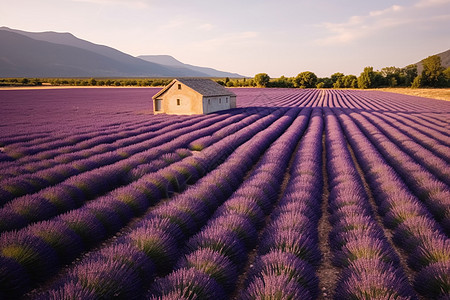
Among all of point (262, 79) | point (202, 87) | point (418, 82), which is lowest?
point (202, 87)

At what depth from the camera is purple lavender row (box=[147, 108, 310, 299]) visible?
255 cm

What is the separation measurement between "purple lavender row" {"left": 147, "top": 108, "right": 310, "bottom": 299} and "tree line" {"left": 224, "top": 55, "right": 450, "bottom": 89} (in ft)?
232

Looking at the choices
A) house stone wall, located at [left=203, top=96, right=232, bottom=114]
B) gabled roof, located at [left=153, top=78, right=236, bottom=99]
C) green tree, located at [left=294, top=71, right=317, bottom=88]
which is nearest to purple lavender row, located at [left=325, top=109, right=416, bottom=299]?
house stone wall, located at [left=203, top=96, right=232, bottom=114]

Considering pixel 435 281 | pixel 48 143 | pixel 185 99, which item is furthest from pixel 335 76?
pixel 435 281

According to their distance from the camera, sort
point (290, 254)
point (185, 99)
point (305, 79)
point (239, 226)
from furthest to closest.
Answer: point (305, 79) → point (185, 99) → point (239, 226) → point (290, 254)

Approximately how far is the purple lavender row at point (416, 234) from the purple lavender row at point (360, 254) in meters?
0.25

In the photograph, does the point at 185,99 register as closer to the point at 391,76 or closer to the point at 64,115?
the point at 64,115

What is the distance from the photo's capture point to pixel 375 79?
244 feet

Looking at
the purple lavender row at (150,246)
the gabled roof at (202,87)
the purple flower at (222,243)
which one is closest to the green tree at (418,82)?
the gabled roof at (202,87)

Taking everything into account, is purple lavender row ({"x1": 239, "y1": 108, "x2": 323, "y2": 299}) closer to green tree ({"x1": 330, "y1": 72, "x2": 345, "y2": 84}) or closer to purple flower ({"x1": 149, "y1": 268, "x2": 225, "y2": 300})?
purple flower ({"x1": 149, "y1": 268, "x2": 225, "y2": 300})

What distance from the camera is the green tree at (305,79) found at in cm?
8212

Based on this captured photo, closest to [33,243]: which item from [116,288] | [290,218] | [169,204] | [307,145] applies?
[116,288]

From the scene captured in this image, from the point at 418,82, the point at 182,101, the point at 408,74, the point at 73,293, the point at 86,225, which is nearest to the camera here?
the point at 73,293

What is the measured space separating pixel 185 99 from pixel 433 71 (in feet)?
227
